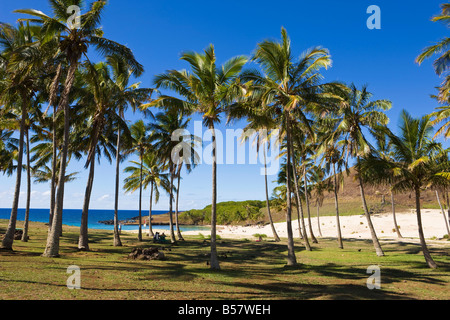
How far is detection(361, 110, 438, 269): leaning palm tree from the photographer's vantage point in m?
13.2

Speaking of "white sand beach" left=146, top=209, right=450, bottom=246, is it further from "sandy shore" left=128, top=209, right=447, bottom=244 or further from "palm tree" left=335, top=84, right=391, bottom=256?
"palm tree" left=335, top=84, right=391, bottom=256

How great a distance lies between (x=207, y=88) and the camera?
13.1 metres

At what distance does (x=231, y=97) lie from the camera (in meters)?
12.9

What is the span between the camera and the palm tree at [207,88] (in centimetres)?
1295

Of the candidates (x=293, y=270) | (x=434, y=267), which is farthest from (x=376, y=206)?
(x=293, y=270)

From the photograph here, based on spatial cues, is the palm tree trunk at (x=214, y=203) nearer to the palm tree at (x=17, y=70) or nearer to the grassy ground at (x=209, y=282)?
the grassy ground at (x=209, y=282)

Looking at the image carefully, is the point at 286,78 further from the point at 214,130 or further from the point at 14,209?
the point at 14,209

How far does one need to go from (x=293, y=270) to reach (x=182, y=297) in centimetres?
692

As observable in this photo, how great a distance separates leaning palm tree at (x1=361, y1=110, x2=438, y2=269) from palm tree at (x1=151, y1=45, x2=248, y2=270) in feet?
25.9

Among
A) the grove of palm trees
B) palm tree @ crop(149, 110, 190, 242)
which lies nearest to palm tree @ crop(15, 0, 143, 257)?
the grove of palm trees

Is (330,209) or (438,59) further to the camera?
(330,209)

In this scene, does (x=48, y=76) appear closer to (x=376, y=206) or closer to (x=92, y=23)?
(x=92, y=23)

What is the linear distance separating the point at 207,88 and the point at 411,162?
35.7ft

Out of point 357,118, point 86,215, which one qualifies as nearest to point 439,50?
point 357,118
